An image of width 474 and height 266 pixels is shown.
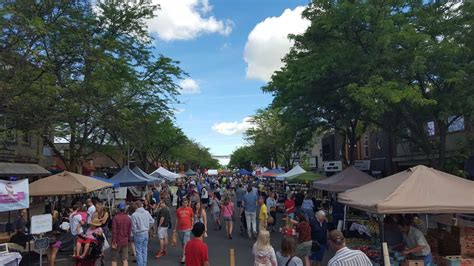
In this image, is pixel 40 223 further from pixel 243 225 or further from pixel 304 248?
pixel 243 225

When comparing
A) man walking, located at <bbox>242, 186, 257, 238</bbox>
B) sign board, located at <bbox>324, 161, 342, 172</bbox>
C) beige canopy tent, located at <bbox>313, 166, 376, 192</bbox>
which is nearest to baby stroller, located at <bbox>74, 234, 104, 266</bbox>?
man walking, located at <bbox>242, 186, 257, 238</bbox>

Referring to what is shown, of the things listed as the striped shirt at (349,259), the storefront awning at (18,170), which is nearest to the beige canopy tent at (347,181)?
the striped shirt at (349,259)

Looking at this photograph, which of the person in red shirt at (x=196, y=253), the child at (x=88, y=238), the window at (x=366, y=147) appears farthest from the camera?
the window at (x=366, y=147)

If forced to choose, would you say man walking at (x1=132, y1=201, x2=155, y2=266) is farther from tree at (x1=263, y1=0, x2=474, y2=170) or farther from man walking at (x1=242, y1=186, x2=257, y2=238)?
tree at (x1=263, y1=0, x2=474, y2=170)

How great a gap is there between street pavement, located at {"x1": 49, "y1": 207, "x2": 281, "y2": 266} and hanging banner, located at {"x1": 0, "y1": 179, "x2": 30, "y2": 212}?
120 inches

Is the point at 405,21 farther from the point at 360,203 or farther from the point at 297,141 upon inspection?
the point at 297,141

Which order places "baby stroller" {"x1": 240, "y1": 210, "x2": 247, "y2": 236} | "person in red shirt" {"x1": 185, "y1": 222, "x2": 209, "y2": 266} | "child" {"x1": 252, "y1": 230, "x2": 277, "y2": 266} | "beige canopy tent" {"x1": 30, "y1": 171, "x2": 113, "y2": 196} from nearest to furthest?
"person in red shirt" {"x1": 185, "y1": 222, "x2": 209, "y2": 266} → "child" {"x1": 252, "y1": 230, "x2": 277, "y2": 266} → "beige canopy tent" {"x1": 30, "y1": 171, "x2": 113, "y2": 196} → "baby stroller" {"x1": 240, "y1": 210, "x2": 247, "y2": 236}

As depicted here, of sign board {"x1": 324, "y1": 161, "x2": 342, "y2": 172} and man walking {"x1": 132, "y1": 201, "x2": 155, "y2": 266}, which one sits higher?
sign board {"x1": 324, "y1": 161, "x2": 342, "y2": 172}

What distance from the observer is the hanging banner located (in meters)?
9.70

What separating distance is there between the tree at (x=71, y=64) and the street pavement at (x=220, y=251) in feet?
15.5

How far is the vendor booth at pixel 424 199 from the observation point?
25.2 feet

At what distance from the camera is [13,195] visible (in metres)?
9.97

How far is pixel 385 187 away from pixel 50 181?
409 inches

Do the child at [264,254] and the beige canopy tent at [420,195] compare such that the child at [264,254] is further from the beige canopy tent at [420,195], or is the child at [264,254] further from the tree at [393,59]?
the tree at [393,59]
